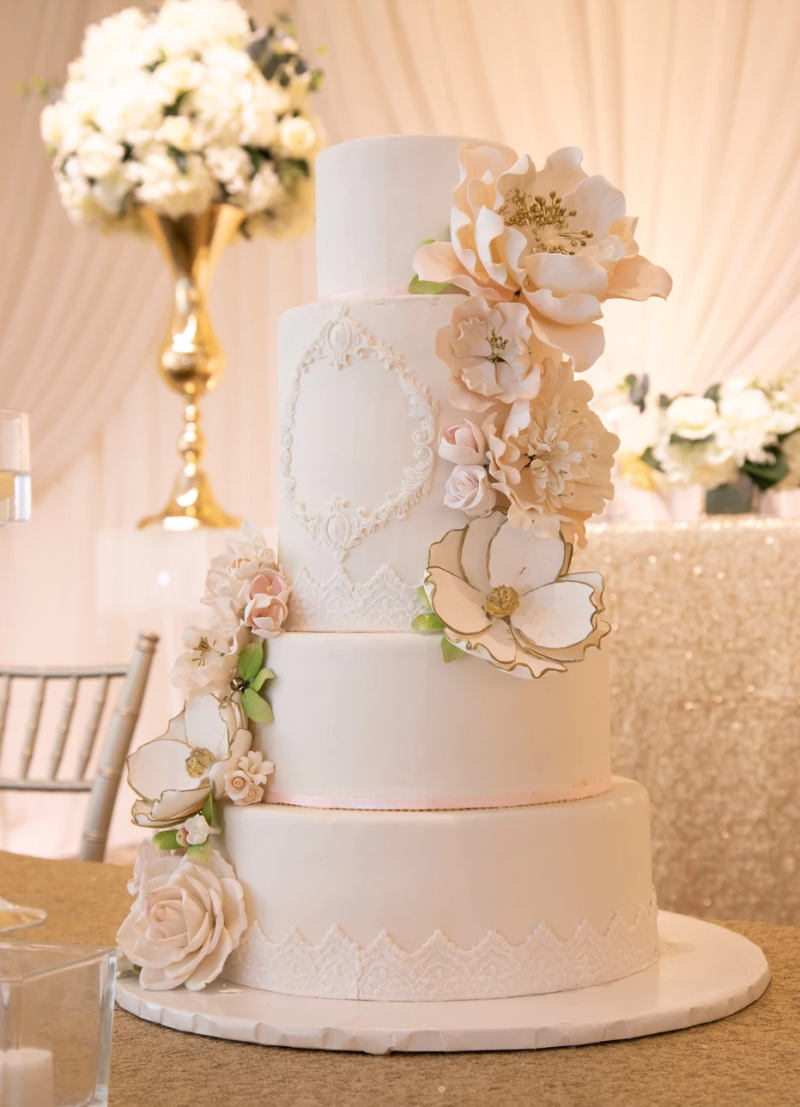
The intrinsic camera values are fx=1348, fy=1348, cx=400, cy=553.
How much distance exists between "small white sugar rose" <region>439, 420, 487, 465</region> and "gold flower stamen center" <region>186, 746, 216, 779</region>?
392 mm

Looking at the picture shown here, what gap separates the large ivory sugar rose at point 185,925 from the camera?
130 cm

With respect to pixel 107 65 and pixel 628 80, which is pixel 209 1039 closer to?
pixel 107 65

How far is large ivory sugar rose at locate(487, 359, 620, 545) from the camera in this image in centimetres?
129

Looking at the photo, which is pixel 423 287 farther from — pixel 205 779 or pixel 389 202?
pixel 205 779

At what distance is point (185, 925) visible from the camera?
4.33 ft

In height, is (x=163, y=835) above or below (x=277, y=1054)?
above

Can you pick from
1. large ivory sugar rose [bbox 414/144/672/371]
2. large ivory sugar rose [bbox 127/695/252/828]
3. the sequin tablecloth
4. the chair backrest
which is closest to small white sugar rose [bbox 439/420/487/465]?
large ivory sugar rose [bbox 414/144/672/371]

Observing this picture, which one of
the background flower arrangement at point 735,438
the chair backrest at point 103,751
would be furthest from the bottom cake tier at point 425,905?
the background flower arrangement at point 735,438

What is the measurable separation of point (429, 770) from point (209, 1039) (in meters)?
0.32

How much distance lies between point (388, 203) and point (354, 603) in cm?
43

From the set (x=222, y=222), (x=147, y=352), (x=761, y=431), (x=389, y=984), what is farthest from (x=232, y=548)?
(x=147, y=352)

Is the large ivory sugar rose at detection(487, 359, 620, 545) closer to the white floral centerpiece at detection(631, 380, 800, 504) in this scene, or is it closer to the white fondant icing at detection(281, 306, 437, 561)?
the white fondant icing at detection(281, 306, 437, 561)

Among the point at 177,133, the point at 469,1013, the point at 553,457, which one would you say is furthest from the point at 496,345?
the point at 177,133

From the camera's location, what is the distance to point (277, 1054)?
44.8 inches
